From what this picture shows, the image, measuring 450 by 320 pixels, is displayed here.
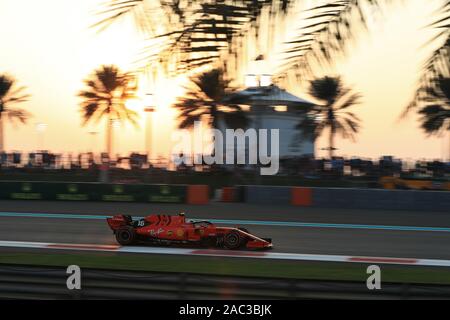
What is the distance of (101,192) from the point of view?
21172 mm

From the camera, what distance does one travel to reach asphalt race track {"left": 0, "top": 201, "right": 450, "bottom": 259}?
41.6 ft

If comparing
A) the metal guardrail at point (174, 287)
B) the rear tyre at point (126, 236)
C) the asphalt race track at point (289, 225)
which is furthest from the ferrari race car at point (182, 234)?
the metal guardrail at point (174, 287)

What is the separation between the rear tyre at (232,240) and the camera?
37.9 ft

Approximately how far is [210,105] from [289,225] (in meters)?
14.2

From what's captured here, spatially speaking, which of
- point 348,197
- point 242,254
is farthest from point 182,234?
point 348,197

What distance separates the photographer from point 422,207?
19.4 metres

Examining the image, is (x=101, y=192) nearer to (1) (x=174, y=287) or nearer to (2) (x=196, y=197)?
(2) (x=196, y=197)

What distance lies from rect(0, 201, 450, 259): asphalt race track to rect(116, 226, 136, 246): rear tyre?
864mm

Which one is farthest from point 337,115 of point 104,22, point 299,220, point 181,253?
point 299,220

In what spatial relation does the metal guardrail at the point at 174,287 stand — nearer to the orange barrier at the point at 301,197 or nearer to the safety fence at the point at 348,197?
the safety fence at the point at 348,197

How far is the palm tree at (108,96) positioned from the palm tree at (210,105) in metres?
0.17

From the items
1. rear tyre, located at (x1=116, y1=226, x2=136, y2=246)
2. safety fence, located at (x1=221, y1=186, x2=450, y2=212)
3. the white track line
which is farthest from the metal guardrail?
safety fence, located at (x1=221, y1=186, x2=450, y2=212)

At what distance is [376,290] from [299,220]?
11692 mm
